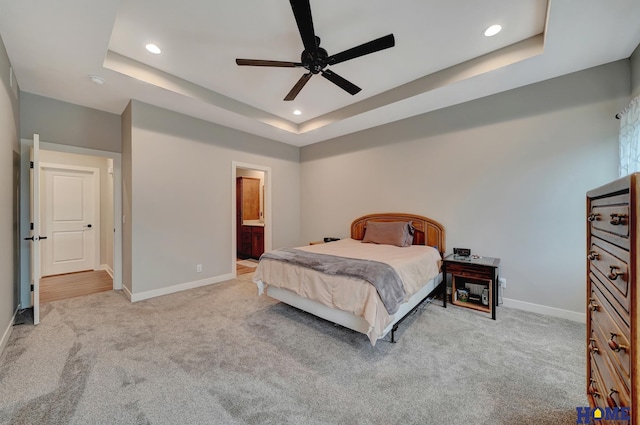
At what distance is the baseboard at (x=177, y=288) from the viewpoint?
339cm

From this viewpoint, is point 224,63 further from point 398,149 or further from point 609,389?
point 609,389

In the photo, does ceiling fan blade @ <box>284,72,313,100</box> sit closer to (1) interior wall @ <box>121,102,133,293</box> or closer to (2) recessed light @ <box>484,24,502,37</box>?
(2) recessed light @ <box>484,24,502,37</box>

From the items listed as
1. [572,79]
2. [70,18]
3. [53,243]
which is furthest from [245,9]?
[53,243]

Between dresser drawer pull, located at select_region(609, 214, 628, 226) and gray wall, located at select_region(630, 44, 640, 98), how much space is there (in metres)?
2.67

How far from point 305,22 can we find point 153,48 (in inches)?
73.2

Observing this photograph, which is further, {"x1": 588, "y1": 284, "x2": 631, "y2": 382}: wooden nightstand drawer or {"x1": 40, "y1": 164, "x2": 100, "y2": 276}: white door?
A: {"x1": 40, "y1": 164, "x2": 100, "y2": 276}: white door

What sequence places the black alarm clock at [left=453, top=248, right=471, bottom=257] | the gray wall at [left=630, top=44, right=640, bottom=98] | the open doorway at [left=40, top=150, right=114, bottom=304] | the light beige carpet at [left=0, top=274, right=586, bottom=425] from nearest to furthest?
the light beige carpet at [left=0, top=274, right=586, bottom=425], the gray wall at [left=630, top=44, right=640, bottom=98], the black alarm clock at [left=453, top=248, right=471, bottom=257], the open doorway at [left=40, top=150, right=114, bottom=304]

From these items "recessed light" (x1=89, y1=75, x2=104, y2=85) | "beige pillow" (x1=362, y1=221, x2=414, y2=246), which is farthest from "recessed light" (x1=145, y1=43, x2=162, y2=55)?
"beige pillow" (x1=362, y1=221, x2=414, y2=246)

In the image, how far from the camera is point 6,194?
2426 mm

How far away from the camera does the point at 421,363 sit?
6.63 ft

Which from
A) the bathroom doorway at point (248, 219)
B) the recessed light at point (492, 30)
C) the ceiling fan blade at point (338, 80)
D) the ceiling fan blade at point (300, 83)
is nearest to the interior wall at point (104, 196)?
the bathroom doorway at point (248, 219)

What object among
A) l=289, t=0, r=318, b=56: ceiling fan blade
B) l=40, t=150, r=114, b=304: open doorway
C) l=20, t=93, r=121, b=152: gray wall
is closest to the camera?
l=289, t=0, r=318, b=56: ceiling fan blade

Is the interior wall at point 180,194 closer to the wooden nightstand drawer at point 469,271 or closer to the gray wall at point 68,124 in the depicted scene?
the gray wall at point 68,124

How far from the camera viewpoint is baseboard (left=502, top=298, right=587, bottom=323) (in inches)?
108
